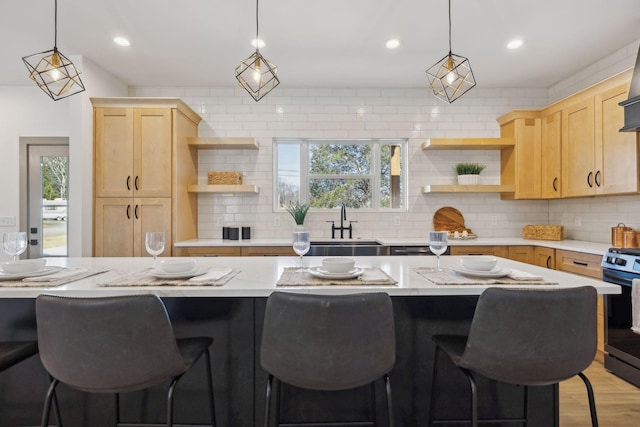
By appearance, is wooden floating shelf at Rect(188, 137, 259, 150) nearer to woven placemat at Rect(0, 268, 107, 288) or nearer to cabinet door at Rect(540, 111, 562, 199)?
woven placemat at Rect(0, 268, 107, 288)

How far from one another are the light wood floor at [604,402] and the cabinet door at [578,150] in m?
1.59

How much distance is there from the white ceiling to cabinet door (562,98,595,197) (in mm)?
552

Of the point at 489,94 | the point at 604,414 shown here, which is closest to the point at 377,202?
the point at 489,94

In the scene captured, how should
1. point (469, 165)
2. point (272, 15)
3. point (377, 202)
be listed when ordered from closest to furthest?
1. point (272, 15)
2. point (469, 165)
3. point (377, 202)

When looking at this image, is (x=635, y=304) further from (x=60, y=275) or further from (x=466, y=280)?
(x=60, y=275)

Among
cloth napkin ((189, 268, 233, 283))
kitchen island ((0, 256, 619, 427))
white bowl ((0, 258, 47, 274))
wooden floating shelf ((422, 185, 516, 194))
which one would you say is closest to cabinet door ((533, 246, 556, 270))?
wooden floating shelf ((422, 185, 516, 194))

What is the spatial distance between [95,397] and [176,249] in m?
1.98

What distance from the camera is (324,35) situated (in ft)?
9.84

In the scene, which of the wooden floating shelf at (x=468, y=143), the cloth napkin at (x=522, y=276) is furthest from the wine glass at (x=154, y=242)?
the wooden floating shelf at (x=468, y=143)

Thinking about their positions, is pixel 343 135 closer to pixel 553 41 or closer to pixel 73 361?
pixel 553 41

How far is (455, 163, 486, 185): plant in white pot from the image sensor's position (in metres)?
3.98

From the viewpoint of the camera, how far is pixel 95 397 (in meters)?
1.62

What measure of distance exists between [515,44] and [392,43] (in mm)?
1070

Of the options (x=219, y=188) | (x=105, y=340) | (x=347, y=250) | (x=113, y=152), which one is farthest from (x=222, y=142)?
(x=105, y=340)
